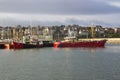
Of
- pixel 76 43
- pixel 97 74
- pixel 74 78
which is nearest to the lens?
pixel 74 78

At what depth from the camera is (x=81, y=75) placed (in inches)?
1624

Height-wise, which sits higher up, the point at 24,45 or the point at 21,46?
the point at 24,45

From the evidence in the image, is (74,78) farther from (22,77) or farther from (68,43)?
(68,43)

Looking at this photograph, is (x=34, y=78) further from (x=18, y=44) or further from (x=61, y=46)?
(x=61, y=46)

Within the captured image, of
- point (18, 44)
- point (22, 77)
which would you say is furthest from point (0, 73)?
point (18, 44)

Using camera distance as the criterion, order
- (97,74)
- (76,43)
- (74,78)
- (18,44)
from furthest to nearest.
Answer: (76,43), (18,44), (97,74), (74,78)

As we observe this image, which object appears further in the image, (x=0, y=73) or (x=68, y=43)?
(x=68, y=43)

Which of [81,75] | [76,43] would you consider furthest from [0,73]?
[76,43]

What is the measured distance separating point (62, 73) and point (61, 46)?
85765 millimetres

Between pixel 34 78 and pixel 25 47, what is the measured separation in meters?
79.0

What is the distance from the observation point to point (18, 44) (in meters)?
116

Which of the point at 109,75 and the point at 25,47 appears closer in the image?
the point at 109,75

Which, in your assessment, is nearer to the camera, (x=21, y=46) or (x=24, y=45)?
(x=21, y=46)

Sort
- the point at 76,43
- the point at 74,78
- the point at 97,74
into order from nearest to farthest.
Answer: the point at 74,78, the point at 97,74, the point at 76,43
